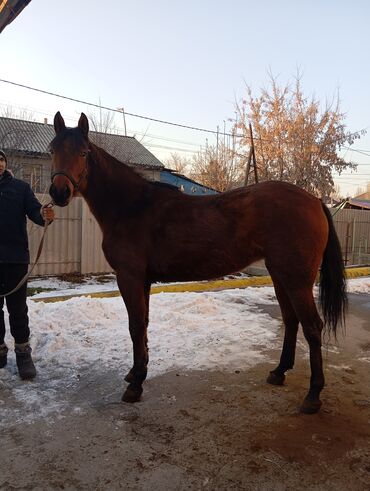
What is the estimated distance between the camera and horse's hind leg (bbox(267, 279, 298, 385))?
3367 mm

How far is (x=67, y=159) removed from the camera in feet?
9.50

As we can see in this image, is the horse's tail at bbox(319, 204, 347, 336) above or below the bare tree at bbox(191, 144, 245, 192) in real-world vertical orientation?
below

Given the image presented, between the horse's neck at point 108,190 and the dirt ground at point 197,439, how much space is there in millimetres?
1499

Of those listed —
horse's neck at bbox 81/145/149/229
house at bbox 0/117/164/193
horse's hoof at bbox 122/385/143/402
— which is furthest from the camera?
house at bbox 0/117/164/193

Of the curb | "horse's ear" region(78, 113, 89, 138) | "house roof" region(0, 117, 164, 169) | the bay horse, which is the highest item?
"house roof" region(0, 117, 164, 169)

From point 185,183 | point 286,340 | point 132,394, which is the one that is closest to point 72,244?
point 132,394

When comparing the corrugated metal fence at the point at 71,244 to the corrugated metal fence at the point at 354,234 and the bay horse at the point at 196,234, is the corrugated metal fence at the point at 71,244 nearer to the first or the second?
the bay horse at the point at 196,234

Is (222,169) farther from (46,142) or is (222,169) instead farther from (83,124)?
(83,124)

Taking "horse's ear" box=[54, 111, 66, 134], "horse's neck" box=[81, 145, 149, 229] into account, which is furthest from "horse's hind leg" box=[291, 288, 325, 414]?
"horse's ear" box=[54, 111, 66, 134]

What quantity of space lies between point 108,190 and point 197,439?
204 cm

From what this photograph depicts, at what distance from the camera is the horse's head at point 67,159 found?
2832 mm

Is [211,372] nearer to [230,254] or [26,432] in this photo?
[230,254]

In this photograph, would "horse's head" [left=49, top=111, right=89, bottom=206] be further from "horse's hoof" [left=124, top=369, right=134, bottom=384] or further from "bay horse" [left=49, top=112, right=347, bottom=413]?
"horse's hoof" [left=124, top=369, right=134, bottom=384]

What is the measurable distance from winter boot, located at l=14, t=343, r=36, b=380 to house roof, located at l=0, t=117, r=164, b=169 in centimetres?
1303
